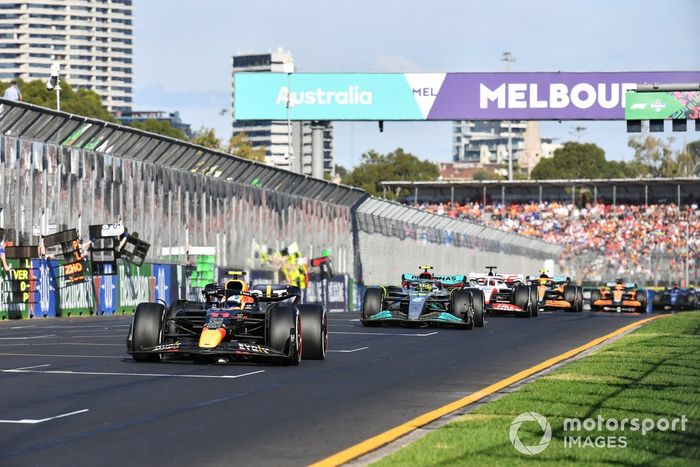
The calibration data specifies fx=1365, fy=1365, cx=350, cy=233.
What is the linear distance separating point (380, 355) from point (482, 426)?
388 inches

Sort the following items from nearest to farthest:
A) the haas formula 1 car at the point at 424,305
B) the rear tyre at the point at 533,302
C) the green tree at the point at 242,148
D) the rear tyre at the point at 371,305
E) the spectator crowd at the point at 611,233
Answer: the haas formula 1 car at the point at 424,305
the rear tyre at the point at 371,305
the rear tyre at the point at 533,302
the spectator crowd at the point at 611,233
the green tree at the point at 242,148

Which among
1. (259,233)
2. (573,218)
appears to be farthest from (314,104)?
(573,218)

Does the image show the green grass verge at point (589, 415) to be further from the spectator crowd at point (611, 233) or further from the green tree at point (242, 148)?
the green tree at point (242, 148)

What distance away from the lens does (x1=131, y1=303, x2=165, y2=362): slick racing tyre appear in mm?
18312

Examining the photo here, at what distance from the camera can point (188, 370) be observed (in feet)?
57.4

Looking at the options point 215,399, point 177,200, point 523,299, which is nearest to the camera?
point 215,399

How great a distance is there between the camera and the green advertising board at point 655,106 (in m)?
50.1

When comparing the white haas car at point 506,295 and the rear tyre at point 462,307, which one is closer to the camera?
the rear tyre at point 462,307

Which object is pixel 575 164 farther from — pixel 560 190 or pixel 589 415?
pixel 589 415

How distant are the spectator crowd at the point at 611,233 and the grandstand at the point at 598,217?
56 mm

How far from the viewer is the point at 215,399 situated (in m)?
13.9

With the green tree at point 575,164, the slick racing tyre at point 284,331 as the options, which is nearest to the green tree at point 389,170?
the green tree at point 575,164

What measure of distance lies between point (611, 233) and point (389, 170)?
291 ft

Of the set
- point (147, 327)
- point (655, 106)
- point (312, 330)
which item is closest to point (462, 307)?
point (312, 330)
